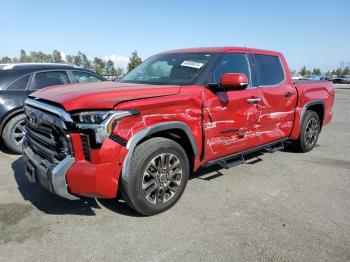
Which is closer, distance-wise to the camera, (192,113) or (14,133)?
(192,113)

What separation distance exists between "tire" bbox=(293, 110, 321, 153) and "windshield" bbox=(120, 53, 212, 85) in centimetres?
264

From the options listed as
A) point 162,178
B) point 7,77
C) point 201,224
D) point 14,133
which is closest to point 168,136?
point 162,178

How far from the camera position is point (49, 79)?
599cm

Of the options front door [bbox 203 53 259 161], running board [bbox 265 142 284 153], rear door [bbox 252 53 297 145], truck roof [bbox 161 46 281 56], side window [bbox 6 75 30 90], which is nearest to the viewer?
front door [bbox 203 53 259 161]

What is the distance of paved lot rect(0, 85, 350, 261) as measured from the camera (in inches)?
104

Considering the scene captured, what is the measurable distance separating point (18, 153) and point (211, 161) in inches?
147

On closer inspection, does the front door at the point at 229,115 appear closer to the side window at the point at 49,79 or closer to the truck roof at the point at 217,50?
the truck roof at the point at 217,50

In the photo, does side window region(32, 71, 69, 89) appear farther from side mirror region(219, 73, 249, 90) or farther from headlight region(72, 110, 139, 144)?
side mirror region(219, 73, 249, 90)

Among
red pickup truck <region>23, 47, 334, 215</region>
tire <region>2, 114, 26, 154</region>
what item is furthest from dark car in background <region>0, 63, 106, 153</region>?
red pickup truck <region>23, 47, 334, 215</region>

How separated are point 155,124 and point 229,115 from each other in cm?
121

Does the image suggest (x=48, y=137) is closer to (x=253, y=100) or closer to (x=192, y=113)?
(x=192, y=113)

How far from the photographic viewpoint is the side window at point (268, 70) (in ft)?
15.1

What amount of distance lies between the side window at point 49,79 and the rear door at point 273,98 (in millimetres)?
3860

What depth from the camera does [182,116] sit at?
3328mm
